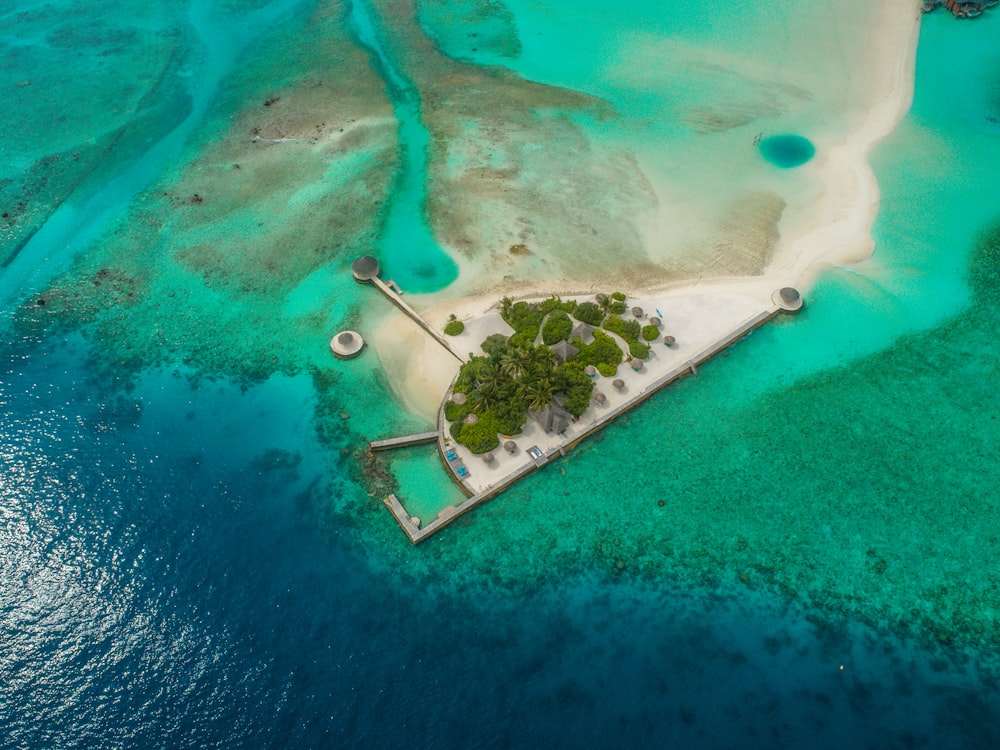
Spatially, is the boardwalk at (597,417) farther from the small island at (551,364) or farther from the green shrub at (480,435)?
the green shrub at (480,435)

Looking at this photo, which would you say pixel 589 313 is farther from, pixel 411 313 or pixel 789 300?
pixel 789 300

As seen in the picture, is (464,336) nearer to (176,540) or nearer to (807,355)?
(176,540)

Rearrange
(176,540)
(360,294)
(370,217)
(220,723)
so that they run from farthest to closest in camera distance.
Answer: (370,217) → (360,294) → (176,540) → (220,723)

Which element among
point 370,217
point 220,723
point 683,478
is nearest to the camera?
point 220,723

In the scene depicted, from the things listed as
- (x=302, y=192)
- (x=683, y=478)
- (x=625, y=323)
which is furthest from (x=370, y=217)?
(x=683, y=478)

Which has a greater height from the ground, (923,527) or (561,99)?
(561,99)

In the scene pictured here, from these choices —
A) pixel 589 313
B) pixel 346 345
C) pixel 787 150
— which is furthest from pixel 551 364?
pixel 787 150
